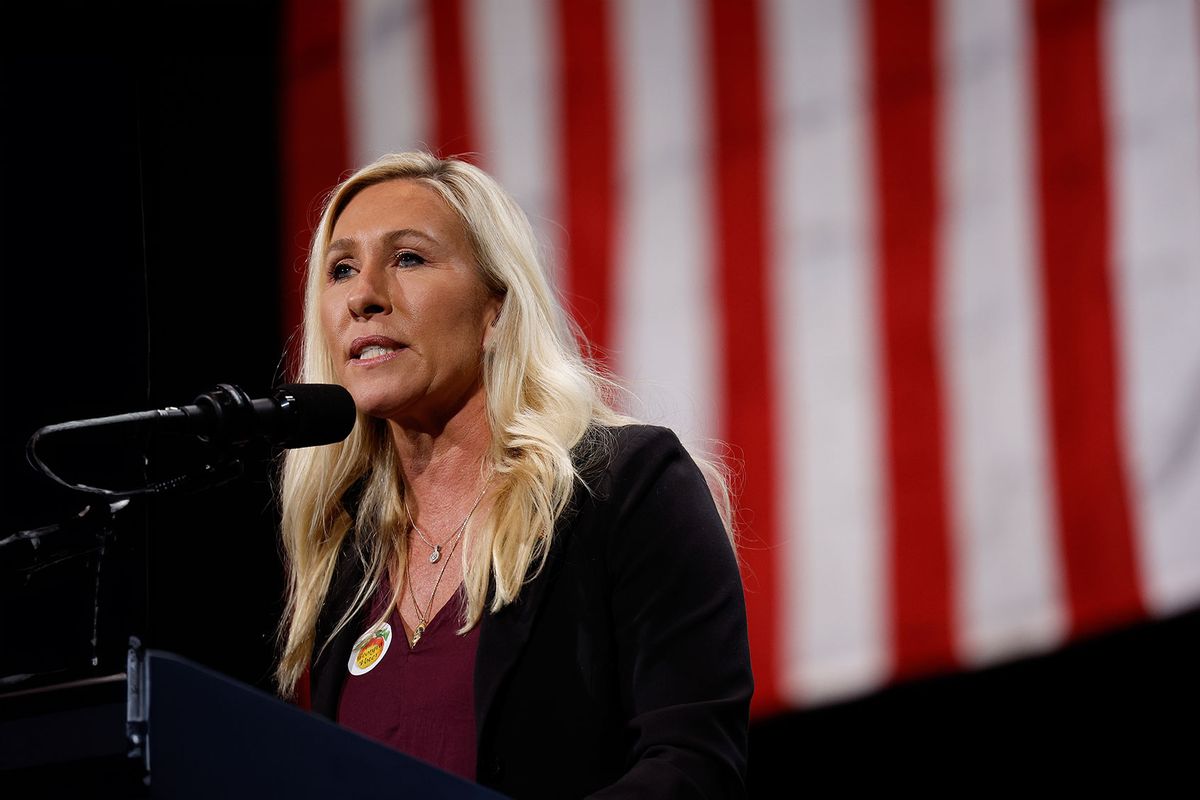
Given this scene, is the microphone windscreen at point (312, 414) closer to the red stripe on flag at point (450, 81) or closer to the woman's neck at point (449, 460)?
the woman's neck at point (449, 460)

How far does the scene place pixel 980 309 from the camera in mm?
2266

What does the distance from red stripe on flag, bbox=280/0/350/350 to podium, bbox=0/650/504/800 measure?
1.61 m

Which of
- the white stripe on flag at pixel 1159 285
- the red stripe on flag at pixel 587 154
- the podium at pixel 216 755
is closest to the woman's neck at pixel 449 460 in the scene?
the podium at pixel 216 755

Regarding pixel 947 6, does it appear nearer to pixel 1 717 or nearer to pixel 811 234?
pixel 811 234

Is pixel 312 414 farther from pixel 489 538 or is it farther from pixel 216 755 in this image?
pixel 216 755

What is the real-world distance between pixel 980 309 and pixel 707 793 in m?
1.37

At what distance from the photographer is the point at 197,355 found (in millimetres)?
2137

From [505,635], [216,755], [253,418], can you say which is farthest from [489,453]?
[216,755]

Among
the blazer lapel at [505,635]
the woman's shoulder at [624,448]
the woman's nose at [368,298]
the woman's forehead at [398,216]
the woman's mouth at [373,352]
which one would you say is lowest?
the blazer lapel at [505,635]

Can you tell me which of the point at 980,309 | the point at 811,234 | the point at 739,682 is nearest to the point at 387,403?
the point at 739,682

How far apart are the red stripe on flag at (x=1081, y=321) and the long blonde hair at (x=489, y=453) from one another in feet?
2.91

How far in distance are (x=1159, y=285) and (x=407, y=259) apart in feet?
4.79

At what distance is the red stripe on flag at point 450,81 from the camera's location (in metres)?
2.35

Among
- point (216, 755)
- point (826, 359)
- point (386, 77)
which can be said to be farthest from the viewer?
point (386, 77)
